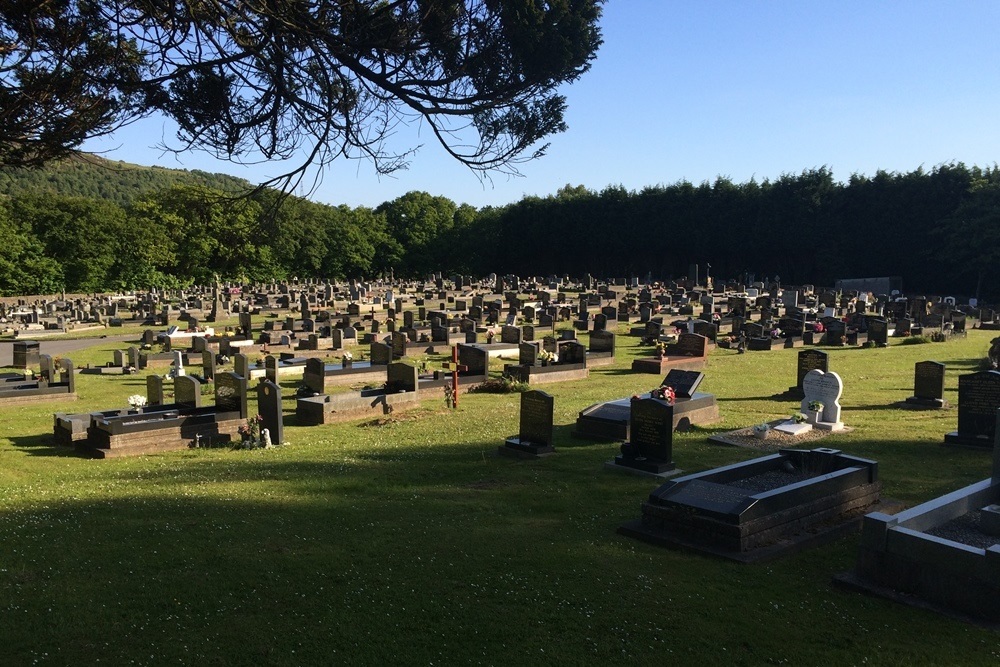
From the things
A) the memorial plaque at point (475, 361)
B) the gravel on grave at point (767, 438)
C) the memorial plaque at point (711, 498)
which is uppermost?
the memorial plaque at point (475, 361)

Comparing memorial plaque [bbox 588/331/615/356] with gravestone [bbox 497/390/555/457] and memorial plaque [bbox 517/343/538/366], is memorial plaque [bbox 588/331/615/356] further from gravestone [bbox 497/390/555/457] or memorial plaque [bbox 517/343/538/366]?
gravestone [bbox 497/390/555/457]

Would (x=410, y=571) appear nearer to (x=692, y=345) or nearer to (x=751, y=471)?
(x=751, y=471)

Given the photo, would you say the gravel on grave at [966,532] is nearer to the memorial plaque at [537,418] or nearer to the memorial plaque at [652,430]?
the memorial plaque at [652,430]

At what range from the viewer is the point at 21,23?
243 inches

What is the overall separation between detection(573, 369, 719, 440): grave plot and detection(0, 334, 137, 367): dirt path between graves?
71.1 ft

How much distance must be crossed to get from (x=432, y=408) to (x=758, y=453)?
25.6 ft

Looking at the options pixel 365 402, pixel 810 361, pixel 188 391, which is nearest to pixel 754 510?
pixel 365 402

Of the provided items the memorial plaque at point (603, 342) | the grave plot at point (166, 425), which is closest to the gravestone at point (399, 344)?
the memorial plaque at point (603, 342)

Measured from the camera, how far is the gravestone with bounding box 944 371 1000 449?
41.2ft

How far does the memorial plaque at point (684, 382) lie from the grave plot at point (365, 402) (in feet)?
19.5

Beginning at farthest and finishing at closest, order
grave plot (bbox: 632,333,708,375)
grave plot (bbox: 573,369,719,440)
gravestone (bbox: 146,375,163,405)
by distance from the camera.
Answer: grave plot (bbox: 632,333,708,375), gravestone (bbox: 146,375,163,405), grave plot (bbox: 573,369,719,440)

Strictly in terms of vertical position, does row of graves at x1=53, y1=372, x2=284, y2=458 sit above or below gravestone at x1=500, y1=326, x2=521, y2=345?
below

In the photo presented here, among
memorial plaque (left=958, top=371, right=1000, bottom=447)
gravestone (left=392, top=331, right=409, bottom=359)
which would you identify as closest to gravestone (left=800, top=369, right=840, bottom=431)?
memorial plaque (left=958, top=371, right=1000, bottom=447)

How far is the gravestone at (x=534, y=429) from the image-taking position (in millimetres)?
12492
